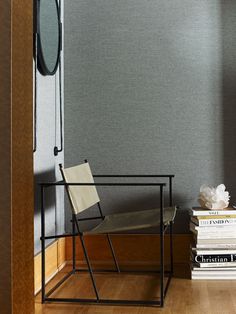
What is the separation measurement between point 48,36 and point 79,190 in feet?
2.77

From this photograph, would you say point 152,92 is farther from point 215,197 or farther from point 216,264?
point 216,264

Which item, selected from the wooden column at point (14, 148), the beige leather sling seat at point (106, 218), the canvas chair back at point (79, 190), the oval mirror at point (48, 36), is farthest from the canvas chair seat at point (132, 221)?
the wooden column at point (14, 148)

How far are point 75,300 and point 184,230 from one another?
3.54 feet

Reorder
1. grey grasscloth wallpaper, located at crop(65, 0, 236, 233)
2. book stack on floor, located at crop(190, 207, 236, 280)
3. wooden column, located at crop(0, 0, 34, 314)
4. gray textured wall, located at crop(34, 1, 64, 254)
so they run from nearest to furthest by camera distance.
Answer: wooden column, located at crop(0, 0, 34, 314), gray textured wall, located at crop(34, 1, 64, 254), book stack on floor, located at crop(190, 207, 236, 280), grey grasscloth wallpaper, located at crop(65, 0, 236, 233)

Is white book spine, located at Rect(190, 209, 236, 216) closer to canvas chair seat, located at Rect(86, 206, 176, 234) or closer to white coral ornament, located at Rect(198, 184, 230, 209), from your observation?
white coral ornament, located at Rect(198, 184, 230, 209)

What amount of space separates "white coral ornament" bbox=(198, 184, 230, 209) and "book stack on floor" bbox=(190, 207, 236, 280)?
1.8 inches

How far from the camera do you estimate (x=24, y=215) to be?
1317 mm

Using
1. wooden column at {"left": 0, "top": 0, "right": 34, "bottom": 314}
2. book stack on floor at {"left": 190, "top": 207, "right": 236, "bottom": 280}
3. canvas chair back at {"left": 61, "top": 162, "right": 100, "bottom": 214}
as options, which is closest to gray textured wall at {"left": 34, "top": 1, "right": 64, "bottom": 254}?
canvas chair back at {"left": 61, "top": 162, "right": 100, "bottom": 214}

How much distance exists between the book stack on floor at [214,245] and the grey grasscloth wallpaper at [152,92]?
0.38 m

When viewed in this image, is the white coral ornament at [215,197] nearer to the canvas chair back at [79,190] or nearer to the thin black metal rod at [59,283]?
the canvas chair back at [79,190]

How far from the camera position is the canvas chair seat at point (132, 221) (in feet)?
9.07

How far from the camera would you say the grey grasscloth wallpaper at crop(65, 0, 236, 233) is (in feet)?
11.9

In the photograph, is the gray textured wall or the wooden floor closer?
the wooden floor

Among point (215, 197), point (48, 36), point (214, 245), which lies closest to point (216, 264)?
point (214, 245)
